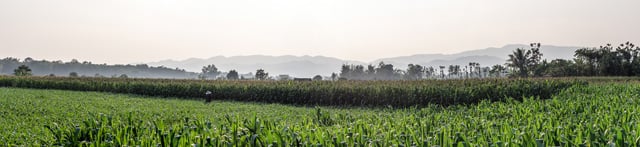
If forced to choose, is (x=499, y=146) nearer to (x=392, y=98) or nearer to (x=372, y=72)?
(x=392, y=98)

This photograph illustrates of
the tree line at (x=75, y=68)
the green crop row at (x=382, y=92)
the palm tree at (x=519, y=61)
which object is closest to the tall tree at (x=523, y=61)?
the palm tree at (x=519, y=61)

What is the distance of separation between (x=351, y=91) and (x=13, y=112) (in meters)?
9.89

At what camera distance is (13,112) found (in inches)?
380

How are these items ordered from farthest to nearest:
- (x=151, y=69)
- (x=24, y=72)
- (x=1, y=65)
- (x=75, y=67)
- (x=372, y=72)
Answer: (x=151, y=69) → (x=75, y=67) → (x=1, y=65) → (x=372, y=72) → (x=24, y=72)

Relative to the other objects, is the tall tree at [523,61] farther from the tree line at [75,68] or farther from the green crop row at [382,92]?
the tree line at [75,68]

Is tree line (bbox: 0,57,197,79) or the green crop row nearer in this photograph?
the green crop row

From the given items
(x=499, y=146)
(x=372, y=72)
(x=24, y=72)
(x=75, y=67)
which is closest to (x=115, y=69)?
(x=75, y=67)

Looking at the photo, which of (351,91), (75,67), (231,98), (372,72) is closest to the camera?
(351,91)

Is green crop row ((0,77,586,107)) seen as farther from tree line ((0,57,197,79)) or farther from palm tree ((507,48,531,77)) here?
tree line ((0,57,197,79))

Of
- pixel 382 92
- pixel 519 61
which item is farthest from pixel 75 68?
pixel 382 92

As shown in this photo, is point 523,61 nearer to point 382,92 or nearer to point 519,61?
point 519,61

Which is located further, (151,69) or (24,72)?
(151,69)

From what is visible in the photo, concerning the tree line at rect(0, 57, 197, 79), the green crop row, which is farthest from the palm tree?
the tree line at rect(0, 57, 197, 79)

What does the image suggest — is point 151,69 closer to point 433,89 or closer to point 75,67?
point 75,67
